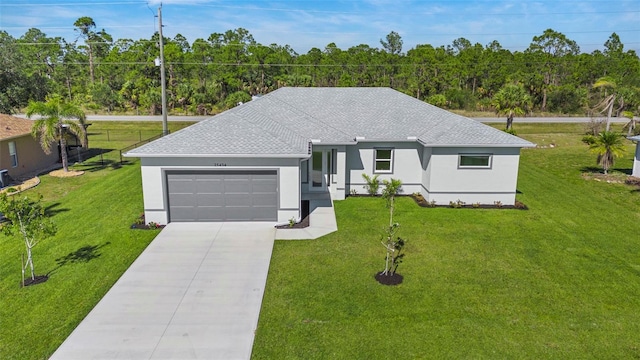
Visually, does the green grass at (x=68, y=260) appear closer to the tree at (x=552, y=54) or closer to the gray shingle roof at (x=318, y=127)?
the gray shingle roof at (x=318, y=127)

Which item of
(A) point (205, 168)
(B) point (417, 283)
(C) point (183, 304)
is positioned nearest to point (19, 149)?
(A) point (205, 168)

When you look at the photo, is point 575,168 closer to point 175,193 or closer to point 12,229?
point 175,193

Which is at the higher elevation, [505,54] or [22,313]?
[505,54]

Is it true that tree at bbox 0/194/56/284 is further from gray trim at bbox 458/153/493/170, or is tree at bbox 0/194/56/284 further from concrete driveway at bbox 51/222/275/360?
gray trim at bbox 458/153/493/170

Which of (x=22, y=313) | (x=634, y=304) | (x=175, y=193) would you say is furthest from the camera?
(x=175, y=193)

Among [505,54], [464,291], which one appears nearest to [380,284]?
[464,291]

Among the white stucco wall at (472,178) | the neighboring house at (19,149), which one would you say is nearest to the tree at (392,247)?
the white stucco wall at (472,178)
